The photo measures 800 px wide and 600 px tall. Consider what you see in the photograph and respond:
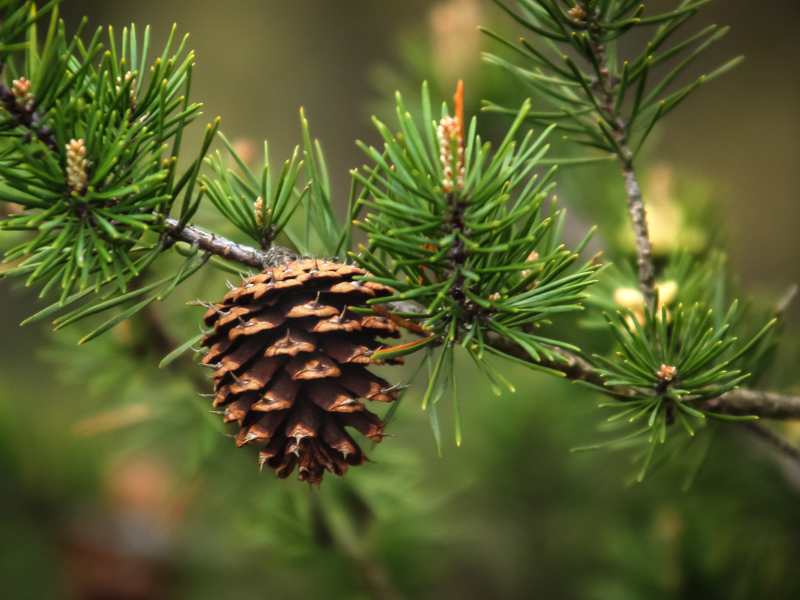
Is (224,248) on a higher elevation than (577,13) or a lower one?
lower

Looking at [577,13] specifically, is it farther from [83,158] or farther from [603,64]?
[83,158]

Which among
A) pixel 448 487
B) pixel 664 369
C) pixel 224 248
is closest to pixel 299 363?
pixel 224 248

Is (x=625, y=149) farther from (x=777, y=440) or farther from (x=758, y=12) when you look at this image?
(x=758, y=12)

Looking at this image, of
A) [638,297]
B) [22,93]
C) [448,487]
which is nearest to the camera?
[22,93]

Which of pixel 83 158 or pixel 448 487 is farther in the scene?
pixel 448 487

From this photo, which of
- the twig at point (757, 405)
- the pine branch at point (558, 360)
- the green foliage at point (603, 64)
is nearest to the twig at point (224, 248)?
the pine branch at point (558, 360)

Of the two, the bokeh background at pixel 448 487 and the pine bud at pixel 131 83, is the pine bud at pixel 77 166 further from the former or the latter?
the bokeh background at pixel 448 487

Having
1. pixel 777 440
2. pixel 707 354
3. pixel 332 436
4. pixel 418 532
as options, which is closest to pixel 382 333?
pixel 332 436
